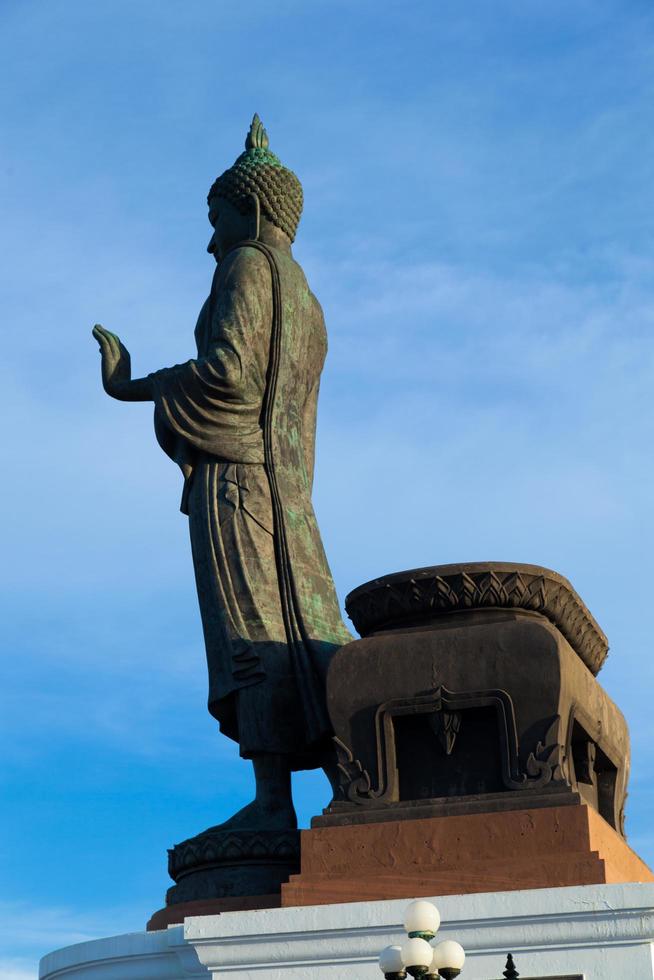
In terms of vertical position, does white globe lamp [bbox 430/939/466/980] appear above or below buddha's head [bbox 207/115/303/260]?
below

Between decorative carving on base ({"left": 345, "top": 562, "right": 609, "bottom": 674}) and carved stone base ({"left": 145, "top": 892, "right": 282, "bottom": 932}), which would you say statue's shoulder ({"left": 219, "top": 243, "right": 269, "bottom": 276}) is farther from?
carved stone base ({"left": 145, "top": 892, "right": 282, "bottom": 932})

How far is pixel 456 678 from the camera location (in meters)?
10.9

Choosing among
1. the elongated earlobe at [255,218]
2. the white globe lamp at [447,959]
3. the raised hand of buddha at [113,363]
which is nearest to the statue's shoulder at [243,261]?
the elongated earlobe at [255,218]

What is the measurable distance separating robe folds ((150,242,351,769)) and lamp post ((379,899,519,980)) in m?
3.76

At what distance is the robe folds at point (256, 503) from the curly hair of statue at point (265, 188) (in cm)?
40

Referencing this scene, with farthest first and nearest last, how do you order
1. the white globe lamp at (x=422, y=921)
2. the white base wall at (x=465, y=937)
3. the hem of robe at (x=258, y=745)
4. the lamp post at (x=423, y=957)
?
the hem of robe at (x=258, y=745) → the white base wall at (x=465, y=937) → the white globe lamp at (x=422, y=921) → the lamp post at (x=423, y=957)

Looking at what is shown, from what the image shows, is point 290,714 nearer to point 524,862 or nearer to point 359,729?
point 359,729

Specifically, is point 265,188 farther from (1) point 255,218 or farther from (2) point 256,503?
(2) point 256,503

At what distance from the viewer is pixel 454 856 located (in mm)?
10539

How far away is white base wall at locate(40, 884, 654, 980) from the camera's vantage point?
9.94 metres

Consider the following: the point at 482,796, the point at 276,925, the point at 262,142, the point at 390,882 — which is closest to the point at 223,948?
the point at 276,925

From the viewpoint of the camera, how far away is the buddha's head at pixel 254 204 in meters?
13.5

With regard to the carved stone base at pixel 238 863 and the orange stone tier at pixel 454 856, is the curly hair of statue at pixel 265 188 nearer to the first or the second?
the carved stone base at pixel 238 863

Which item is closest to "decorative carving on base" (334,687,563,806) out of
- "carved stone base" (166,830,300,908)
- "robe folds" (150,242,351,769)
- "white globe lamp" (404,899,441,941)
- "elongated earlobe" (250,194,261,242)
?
"carved stone base" (166,830,300,908)
